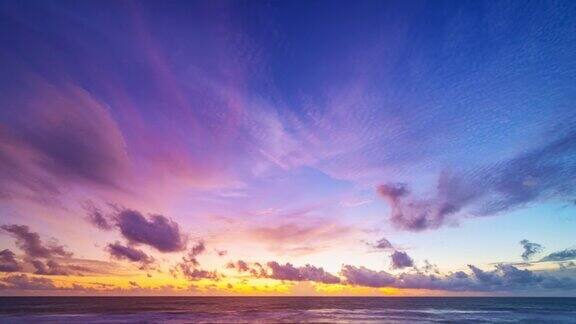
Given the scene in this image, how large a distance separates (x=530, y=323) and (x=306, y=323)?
42098 millimetres

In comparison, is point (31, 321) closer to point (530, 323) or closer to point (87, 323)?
point (87, 323)

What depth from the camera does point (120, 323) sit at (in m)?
63.0

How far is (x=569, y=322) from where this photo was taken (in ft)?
234

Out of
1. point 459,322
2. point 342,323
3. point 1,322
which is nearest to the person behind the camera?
point 1,322

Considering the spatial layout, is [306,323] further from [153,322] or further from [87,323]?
[87,323]

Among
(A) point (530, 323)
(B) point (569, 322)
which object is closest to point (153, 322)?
(A) point (530, 323)

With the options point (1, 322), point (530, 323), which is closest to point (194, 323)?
point (1, 322)

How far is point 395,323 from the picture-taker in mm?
65312

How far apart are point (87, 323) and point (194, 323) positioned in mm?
17379

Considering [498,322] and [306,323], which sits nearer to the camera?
[306,323]

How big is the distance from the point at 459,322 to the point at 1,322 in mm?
79759

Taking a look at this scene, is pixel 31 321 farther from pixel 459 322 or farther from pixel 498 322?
pixel 498 322

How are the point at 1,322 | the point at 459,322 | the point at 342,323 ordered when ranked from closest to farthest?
1. the point at 1,322
2. the point at 342,323
3. the point at 459,322

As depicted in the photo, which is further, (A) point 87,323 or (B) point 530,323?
(B) point 530,323
